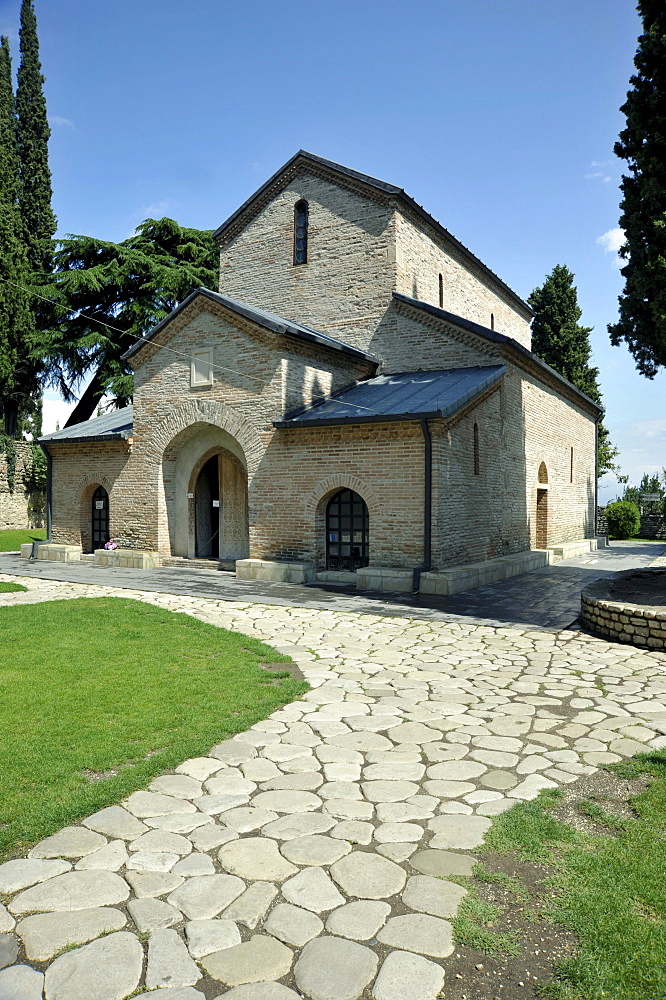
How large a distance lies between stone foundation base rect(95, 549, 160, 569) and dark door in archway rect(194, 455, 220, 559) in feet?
3.56

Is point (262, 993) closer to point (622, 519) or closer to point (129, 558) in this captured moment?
point (129, 558)

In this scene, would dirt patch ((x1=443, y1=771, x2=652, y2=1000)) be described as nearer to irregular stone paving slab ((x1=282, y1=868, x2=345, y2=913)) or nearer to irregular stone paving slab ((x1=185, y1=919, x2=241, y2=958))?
irregular stone paving slab ((x1=282, y1=868, x2=345, y2=913))

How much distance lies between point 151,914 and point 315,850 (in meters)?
0.85

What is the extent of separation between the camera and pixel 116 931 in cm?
260

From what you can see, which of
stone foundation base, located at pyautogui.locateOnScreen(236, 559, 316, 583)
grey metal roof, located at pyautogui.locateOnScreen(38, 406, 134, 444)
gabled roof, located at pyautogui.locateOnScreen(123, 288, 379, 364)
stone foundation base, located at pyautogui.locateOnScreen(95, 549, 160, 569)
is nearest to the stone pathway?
stone foundation base, located at pyautogui.locateOnScreen(236, 559, 316, 583)

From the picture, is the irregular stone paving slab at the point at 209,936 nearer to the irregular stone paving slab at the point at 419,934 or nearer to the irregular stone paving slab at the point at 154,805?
the irregular stone paving slab at the point at 419,934

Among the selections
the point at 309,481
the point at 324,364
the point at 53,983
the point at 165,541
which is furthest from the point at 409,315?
the point at 53,983

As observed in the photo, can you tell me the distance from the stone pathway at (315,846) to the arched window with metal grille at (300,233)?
13927 millimetres

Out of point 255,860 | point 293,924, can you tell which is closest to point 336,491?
point 255,860

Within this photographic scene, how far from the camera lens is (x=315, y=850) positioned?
128 inches

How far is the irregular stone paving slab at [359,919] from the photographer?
8.54ft

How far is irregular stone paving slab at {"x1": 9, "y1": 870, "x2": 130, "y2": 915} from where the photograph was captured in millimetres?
2768

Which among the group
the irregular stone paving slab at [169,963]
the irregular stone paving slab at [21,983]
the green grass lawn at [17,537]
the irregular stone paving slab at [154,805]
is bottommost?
the irregular stone paving slab at [169,963]

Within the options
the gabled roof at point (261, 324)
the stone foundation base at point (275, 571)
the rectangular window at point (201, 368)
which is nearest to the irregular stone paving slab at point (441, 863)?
the stone foundation base at point (275, 571)
